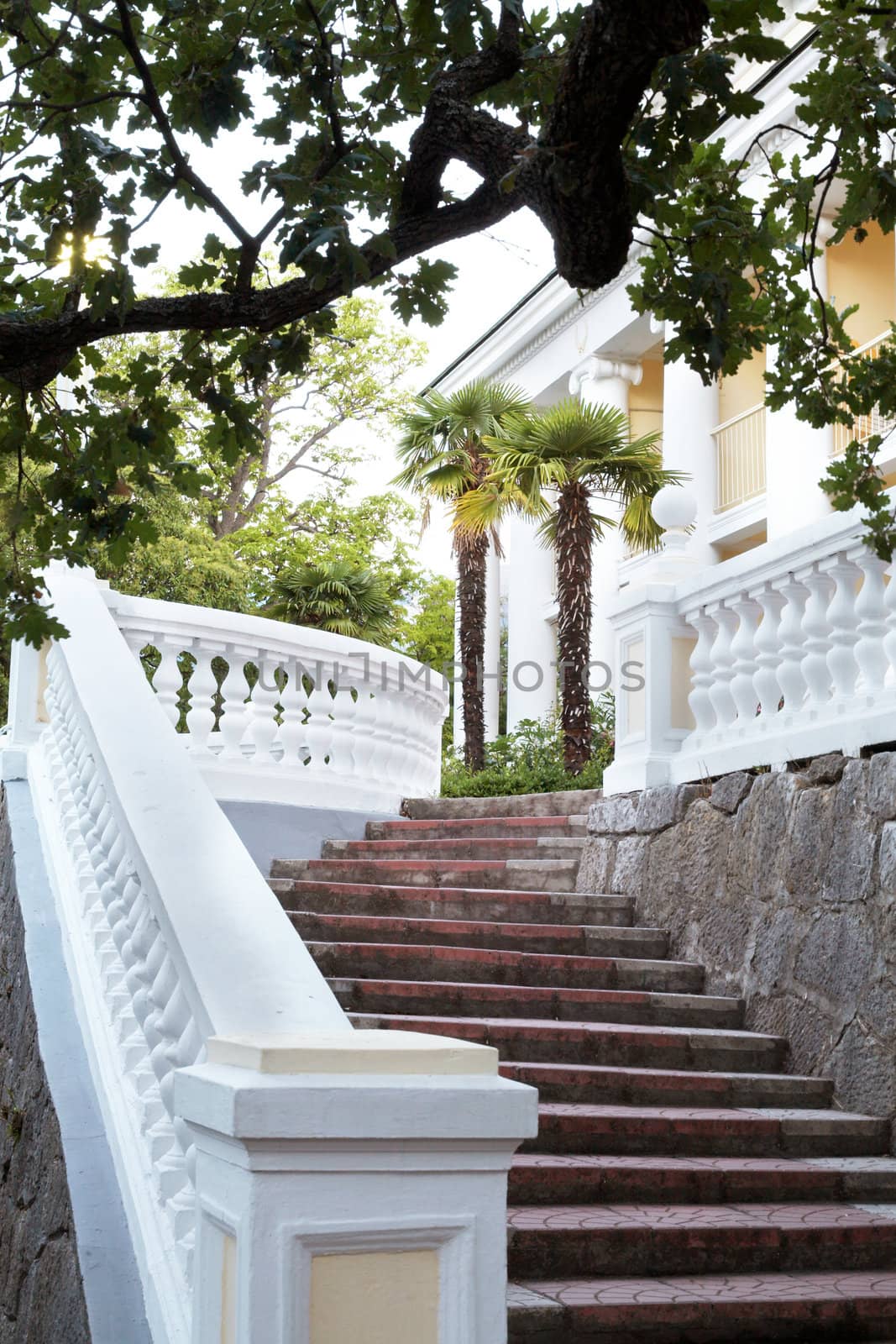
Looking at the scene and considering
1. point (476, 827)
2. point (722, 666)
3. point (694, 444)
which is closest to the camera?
point (722, 666)

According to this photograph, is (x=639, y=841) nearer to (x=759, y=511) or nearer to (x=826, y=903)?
(x=826, y=903)

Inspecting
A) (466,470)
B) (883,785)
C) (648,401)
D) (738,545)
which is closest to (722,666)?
(883,785)

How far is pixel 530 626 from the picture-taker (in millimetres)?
22328

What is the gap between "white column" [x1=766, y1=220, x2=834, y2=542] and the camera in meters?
14.7

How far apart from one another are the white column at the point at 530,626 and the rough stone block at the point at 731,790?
1457 centimetres

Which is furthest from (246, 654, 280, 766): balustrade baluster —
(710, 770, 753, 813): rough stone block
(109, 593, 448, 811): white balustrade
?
(710, 770, 753, 813): rough stone block

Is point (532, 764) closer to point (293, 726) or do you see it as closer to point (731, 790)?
point (293, 726)

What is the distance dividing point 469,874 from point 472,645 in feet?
31.8

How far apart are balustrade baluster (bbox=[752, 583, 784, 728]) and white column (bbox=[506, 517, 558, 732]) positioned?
14.7 meters

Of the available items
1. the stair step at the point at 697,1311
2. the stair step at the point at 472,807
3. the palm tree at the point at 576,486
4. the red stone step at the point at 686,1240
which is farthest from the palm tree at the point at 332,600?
the stair step at the point at 697,1311

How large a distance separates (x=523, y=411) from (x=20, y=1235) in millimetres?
13492

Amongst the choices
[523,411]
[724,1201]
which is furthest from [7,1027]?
[523,411]

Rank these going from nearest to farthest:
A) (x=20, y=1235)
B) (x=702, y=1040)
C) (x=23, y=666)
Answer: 1. (x=20, y=1235)
2. (x=702, y=1040)
3. (x=23, y=666)

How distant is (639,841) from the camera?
6.96 m
